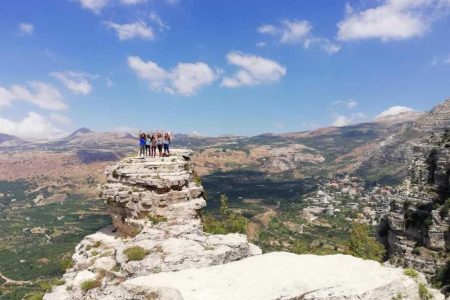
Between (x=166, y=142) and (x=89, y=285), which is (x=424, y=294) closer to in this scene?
(x=89, y=285)

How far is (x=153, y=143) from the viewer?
131 feet

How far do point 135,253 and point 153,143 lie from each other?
53.7 ft

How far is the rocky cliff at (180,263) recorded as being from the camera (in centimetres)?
1980

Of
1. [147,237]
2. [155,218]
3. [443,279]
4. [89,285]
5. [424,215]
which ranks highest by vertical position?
[155,218]

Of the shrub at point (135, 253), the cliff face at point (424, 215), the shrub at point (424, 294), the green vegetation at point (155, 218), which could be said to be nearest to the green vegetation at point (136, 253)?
the shrub at point (135, 253)

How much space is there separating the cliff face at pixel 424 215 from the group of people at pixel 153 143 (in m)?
67.4

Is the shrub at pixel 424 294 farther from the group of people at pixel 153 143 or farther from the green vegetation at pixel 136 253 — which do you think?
the group of people at pixel 153 143

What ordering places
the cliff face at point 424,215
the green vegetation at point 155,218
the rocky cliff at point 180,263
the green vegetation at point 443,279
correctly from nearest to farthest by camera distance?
the rocky cliff at point 180,263 → the green vegetation at point 155,218 → the green vegetation at point 443,279 → the cliff face at point 424,215

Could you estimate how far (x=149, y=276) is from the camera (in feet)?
74.5

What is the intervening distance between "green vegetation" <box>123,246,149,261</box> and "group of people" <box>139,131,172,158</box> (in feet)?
49.0

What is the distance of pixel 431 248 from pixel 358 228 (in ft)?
95.3

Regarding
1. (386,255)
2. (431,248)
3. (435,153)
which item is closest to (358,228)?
(431,248)

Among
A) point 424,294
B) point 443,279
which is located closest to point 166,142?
point 424,294

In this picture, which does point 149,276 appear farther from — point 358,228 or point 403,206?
point 403,206
